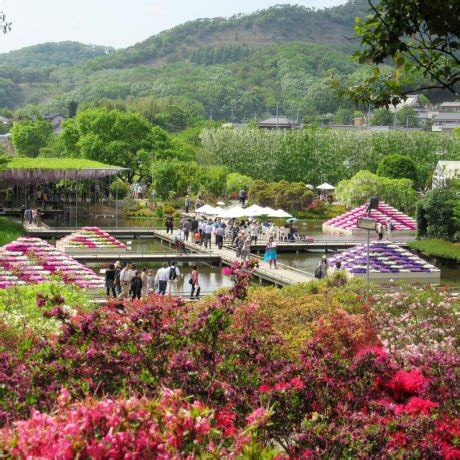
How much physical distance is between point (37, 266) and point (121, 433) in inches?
937

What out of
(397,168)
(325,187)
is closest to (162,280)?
(325,187)

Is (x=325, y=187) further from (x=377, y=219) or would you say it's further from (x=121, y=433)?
(x=121, y=433)

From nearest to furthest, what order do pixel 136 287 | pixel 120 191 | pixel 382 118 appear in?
pixel 136 287
pixel 120 191
pixel 382 118

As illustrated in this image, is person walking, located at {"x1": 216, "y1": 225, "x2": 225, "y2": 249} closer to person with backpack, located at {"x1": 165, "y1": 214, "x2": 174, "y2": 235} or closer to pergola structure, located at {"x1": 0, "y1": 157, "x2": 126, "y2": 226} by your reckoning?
person with backpack, located at {"x1": 165, "y1": 214, "x2": 174, "y2": 235}

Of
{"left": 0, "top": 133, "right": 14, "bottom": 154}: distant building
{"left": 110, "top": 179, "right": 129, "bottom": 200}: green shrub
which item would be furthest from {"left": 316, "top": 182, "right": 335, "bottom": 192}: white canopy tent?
{"left": 0, "top": 133, "right": 14, "bottom": 154}: distant building

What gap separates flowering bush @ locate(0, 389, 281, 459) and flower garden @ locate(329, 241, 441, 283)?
26.2 metres

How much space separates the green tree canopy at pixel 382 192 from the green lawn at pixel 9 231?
22336 millimetres

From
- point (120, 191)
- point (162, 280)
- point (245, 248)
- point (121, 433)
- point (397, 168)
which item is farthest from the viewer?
point (397, 168)

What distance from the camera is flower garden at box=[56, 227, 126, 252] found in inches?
1510

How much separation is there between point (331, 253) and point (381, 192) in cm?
1559

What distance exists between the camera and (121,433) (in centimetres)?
619

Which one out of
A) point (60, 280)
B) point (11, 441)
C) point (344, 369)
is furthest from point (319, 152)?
point (11, 441)

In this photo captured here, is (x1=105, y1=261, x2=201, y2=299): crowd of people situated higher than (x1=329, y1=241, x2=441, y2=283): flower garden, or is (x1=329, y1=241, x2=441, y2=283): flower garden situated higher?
(x1=105, y1=261, x2=201, y2=299): crowd of people

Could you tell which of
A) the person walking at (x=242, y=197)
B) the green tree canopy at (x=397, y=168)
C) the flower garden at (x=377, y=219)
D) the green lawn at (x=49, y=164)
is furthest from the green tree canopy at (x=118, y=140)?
the flower garden at (x=377, y=219)
